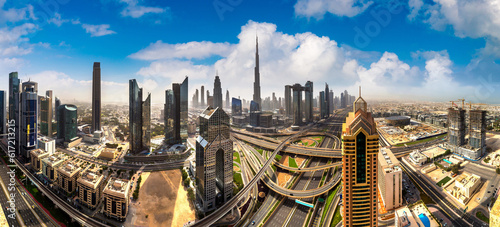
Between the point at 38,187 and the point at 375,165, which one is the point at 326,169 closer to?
the point at 375,165

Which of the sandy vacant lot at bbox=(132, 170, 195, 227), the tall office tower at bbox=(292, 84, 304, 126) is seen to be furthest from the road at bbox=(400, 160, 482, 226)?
the tall office tower at bbox=(292, 84, 304, 126)

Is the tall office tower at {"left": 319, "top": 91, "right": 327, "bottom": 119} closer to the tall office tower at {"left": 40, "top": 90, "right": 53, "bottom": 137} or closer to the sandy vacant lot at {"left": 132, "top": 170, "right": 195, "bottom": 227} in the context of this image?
the sandy vacant lot at {"left": 132, "top": 170, "right": 195, "bottom": 227}

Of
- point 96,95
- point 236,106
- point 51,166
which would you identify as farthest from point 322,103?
point 96,95

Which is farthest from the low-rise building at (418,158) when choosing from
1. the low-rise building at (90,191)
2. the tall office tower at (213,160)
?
the low-rise building at (90,191)

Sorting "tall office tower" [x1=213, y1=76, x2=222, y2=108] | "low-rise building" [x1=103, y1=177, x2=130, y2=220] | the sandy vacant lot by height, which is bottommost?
the sandy vacant lot

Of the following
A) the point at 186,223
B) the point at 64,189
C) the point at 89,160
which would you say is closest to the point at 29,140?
the point at 89,160

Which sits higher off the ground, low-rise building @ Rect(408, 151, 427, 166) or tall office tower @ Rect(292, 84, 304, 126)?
tall office tower @ Rect(292, 84, 304, 126)
